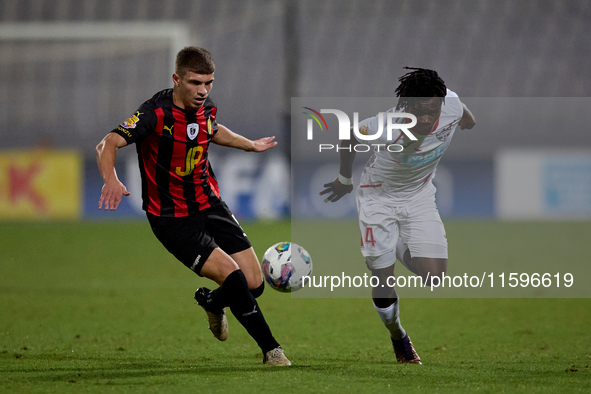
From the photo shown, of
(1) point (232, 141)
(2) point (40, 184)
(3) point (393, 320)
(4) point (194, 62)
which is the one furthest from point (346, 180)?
(2) point (40, 184)

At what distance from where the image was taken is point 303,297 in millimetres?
9047

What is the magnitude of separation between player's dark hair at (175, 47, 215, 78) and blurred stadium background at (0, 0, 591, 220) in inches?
550

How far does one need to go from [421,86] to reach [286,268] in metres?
1.61

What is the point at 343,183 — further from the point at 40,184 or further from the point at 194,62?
the point at 40,184

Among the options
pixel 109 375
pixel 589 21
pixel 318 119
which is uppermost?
pixel 589 21

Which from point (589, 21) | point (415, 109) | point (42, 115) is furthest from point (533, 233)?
point (42, 115)

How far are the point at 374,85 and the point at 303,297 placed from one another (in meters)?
14.3

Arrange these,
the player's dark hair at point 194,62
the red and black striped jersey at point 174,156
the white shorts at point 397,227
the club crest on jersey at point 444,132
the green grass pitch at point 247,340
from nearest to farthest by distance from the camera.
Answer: the green grass pitch at point 247,340 < the player's dark hair at point 194,62 < the red and black striped jersey at point 174,156 < the white shorts at point 397,227 < the club crest on jersey at point 444,132

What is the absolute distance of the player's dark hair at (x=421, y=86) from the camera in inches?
198

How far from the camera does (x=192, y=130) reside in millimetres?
4824

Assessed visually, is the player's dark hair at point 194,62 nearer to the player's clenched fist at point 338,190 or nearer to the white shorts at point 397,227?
the player's clenched fist at point 338,190

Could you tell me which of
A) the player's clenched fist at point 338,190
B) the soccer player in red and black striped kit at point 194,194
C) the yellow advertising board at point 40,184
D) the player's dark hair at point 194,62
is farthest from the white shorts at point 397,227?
the yellow advertising board at point 40,184

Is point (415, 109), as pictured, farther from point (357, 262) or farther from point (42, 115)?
point (42, 115)

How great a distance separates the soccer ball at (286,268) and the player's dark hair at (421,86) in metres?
1.35
